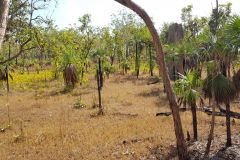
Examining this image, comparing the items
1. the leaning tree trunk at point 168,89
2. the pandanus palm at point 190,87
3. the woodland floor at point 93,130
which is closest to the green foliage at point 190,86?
the pandanus palm at point 190,87

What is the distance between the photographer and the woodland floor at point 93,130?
17266 millimetres

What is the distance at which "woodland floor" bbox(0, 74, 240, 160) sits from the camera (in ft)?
56.6

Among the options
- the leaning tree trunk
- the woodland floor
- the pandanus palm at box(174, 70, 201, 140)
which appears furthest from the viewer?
the woodland floor

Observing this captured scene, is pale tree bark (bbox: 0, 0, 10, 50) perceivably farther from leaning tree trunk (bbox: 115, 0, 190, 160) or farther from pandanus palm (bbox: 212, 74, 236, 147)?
pandanus palm (bbox: 212, 74, 236, 147)

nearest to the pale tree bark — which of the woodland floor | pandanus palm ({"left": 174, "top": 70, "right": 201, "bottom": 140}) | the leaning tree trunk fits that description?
the leaning tree trunk

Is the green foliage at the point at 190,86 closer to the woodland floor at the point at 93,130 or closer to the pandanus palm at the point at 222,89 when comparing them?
the pandanus palm at the point at 222,89

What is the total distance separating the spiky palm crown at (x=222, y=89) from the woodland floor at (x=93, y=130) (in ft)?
10.6

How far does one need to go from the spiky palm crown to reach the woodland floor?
323 cm

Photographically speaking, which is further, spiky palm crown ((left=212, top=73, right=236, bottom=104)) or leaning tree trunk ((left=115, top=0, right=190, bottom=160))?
spiky palm crown ((left=212, top=73, right=236, bottom=104))

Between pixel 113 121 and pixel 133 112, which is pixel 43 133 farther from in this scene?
pixel 133 112

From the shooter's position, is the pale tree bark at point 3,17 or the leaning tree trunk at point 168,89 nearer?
the pale tree bark at point 3,17

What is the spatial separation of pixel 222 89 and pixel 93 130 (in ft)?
29.6

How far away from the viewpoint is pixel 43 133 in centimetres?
2136

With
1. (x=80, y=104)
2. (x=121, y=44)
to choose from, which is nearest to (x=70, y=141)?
(x=80, y=104)
